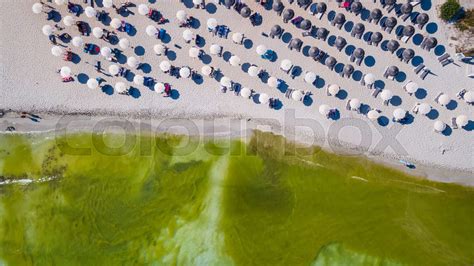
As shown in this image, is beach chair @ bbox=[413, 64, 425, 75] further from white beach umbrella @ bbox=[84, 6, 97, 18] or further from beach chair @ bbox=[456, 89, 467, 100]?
white beach umbrella @ bbox=[84, 6, 97, 18]

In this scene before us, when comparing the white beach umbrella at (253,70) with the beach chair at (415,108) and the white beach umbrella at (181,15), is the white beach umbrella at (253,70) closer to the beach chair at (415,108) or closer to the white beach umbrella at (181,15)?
the white beach umbrella at (181,15)

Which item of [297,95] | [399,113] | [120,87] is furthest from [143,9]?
[399,113]

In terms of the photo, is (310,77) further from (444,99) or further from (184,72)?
(444,99)

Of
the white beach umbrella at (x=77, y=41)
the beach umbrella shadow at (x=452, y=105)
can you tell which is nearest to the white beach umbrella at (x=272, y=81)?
the beach umbrella shadow at (x=452, y=105)

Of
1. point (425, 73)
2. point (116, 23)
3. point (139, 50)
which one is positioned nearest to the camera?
point (425, 73)

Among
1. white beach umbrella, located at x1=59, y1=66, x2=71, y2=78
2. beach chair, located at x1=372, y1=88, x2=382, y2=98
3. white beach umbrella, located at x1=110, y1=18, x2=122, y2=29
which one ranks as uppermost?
white beach umbrella, located at x1=110, y1=18, x2=122, y2=29

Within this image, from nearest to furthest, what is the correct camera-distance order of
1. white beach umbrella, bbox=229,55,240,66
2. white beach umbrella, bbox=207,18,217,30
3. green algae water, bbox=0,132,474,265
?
1. green algae water, bbox=0,132,474,265
2. white beach umbrella, bbox=207,18,217,30
3. white beach umbrella, bbox=229,55,240,66

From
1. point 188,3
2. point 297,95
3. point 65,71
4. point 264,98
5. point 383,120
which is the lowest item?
point 383,120

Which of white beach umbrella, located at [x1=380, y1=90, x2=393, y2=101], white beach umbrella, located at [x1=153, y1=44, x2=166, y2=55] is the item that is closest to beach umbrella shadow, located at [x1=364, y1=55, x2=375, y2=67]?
white beach umbrella, located at [x1=380, y1=90, x2=393, y2=101]
